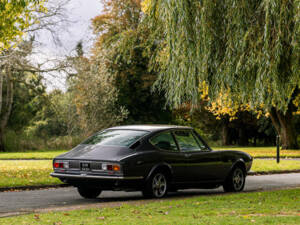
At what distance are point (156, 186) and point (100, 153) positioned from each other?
137 centimetres

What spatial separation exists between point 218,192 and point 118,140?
3.37 meters

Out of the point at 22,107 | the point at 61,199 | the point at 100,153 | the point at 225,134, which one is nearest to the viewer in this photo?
the point at 100,153

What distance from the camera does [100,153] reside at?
441 inches

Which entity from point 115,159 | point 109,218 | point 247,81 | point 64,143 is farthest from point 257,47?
point 64,143

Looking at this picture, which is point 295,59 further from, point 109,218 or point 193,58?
point 109,218

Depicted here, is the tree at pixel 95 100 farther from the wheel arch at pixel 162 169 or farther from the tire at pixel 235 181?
the wheel arch at pixel 162 169

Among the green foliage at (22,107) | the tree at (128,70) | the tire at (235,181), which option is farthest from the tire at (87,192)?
the green foliage at (22,107)

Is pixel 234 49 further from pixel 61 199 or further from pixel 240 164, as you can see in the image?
pixel 61 199

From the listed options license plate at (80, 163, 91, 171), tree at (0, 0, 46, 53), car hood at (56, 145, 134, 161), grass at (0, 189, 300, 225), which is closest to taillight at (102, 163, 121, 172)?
car hood at (56, 145, 134, 161)

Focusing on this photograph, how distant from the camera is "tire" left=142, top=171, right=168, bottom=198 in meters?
11.3

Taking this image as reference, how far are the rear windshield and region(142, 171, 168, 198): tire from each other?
0.85 metres

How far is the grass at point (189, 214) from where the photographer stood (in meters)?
8.12

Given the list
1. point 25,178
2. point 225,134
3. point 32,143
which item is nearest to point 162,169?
point 25,178

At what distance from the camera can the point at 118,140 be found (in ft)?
38.4
